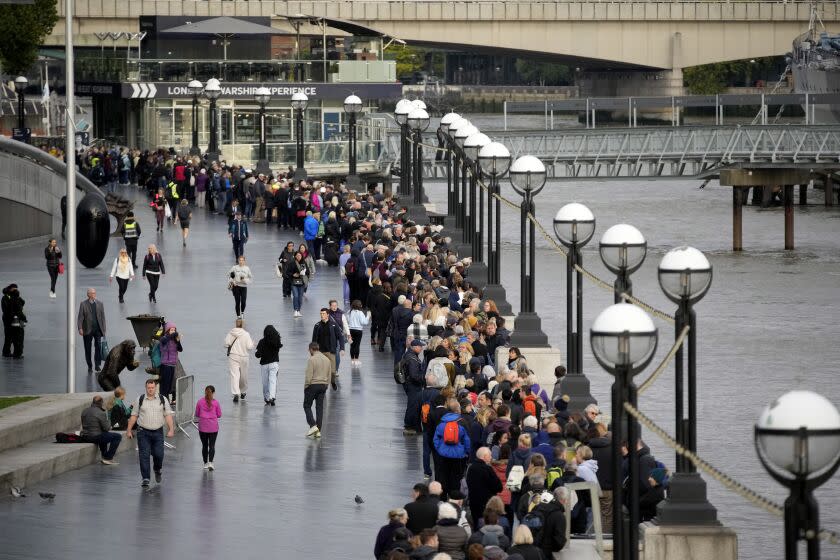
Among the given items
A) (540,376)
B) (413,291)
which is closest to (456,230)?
(413,291)

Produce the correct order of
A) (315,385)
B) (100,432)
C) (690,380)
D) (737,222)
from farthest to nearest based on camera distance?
(737,222)
(315,385)
(100,432)
(690,380)

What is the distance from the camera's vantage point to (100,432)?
64.2ft

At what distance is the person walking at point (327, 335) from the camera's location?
→ 2364 centimetres

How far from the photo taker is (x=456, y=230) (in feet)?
131

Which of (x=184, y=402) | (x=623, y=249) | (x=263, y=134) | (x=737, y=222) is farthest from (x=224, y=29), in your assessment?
(x=623, y=249)

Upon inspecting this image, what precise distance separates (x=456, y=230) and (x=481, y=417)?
71.5 feet

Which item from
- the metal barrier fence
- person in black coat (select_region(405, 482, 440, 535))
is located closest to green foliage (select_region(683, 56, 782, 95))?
the metal barrier fence

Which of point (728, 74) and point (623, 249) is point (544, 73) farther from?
point (623, 249)

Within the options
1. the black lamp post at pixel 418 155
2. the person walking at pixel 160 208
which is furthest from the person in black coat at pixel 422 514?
the person walking at pixel 160 208

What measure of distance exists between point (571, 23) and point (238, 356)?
3163 inches

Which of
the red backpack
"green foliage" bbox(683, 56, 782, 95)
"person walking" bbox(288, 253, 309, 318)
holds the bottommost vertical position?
the red backpack

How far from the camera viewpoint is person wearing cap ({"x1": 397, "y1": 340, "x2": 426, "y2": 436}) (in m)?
21.6

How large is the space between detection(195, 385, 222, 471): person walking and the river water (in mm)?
6064

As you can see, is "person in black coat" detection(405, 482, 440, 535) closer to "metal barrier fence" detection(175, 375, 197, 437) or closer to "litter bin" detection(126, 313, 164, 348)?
"metal barrier fence" detection(175, 375, 197, 437)
